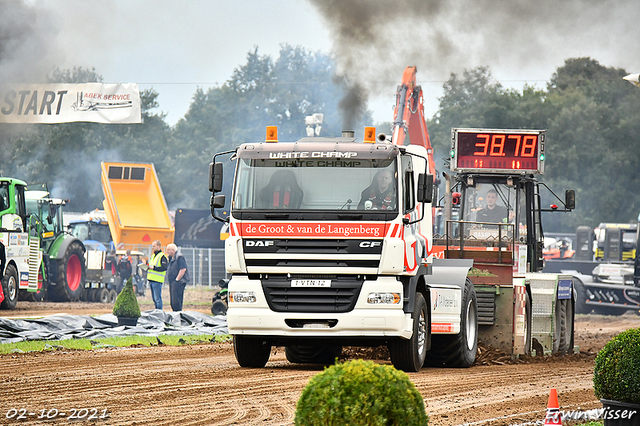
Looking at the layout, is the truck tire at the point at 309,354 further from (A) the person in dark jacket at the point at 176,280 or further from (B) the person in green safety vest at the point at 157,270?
(B) the person in green safety vest at the point at 157,270

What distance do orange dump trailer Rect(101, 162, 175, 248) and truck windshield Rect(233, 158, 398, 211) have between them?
923 inches

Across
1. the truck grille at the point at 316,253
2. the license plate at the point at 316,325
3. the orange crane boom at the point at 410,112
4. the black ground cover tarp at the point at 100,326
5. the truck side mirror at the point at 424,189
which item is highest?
the orange crane boom at the point at 410,112

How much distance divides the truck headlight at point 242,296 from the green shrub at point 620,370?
192 inches

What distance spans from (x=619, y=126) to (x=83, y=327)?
139 feet

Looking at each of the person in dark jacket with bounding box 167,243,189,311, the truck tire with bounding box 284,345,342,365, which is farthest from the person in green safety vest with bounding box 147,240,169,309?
the truck tire with bounding box 284,345,342,365

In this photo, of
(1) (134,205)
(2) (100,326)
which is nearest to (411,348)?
(2) (100,326)

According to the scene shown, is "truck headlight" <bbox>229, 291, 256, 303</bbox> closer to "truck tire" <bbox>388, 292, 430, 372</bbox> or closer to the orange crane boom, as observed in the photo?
"truck tire" <bbox>388, 292, 430, 372</bbox>

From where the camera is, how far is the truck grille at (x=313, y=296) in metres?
11.1

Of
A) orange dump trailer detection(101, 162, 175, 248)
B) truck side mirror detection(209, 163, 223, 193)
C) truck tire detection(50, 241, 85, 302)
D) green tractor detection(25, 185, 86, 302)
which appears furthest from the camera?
orange dump trailer detection(101, 162, 175, 248)

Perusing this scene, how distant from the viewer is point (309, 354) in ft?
44.5

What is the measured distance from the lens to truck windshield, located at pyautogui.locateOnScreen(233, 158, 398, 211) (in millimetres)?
11227

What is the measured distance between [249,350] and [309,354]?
5.80 ft

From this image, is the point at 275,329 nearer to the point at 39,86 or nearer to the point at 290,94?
the point at 39,86

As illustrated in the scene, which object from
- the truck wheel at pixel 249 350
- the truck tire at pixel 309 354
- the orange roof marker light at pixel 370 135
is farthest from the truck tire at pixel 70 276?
the orange roof marker light at pixel 370 135
